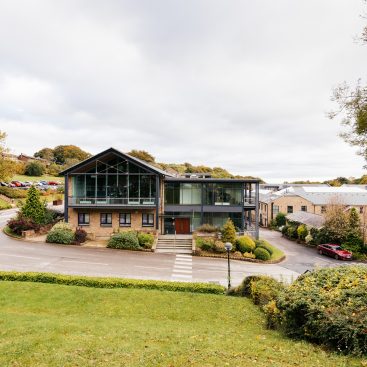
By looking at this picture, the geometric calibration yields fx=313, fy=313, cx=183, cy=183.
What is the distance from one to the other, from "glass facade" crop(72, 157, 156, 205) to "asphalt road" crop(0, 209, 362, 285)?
6.79 meters

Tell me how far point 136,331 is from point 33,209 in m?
27.4

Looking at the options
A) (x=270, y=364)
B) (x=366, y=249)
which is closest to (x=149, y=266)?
(x=270, y=364)

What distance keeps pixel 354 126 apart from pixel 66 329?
12958 mm

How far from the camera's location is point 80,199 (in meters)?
32.8

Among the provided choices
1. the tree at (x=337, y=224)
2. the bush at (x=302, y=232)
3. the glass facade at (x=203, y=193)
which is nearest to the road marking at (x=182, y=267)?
the glass facade at (x=203, y=193)

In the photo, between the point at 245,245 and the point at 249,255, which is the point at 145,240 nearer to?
the point at 245,245

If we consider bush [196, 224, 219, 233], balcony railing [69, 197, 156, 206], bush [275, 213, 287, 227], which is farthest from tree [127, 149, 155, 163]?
bush [196, 224, 219, 233]

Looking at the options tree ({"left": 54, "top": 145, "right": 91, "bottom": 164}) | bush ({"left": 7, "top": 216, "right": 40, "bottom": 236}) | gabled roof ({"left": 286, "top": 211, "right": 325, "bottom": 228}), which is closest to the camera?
bush ({"left": 7, "top": 216, "right": 40, "bottom": 236})

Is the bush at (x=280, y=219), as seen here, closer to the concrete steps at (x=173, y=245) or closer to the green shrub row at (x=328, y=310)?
the concrete steps at (x=173, y=245)

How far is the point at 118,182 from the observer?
33.3 m

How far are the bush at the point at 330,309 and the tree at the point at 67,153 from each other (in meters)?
108

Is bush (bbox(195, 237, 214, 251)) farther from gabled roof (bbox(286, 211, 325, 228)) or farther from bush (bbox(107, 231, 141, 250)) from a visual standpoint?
gabled roof (bbox(286, 211, 325, 228))

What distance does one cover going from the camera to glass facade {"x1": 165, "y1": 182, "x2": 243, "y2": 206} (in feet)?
114

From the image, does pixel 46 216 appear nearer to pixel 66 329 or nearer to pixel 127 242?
pixel 127 242
